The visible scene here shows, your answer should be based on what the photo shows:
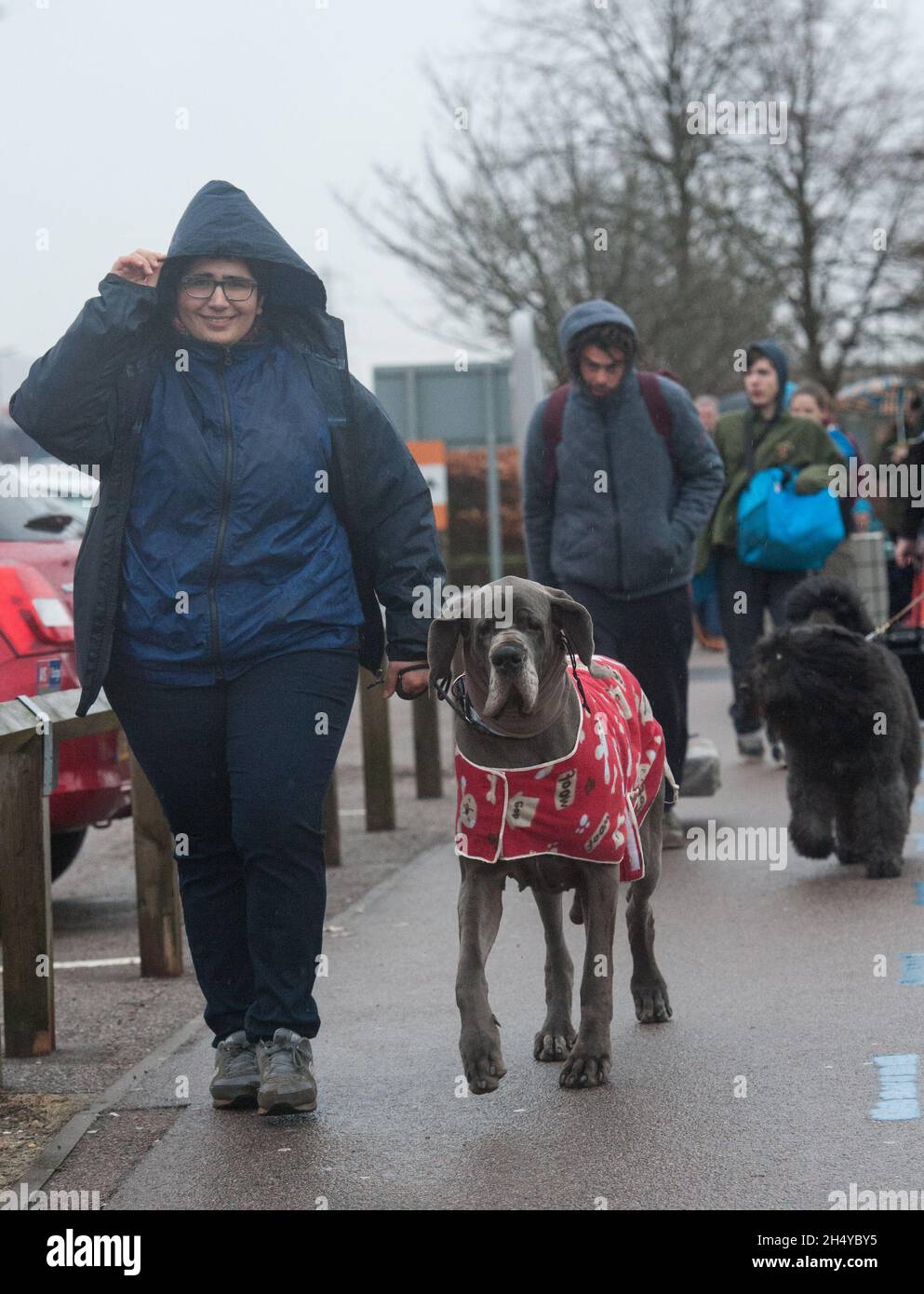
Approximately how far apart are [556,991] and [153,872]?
2064 mm

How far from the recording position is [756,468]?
1166 centimetres

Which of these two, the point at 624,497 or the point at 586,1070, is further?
the point at 624,497

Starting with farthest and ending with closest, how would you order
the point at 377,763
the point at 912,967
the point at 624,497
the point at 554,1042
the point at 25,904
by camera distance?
1. the point at 377,763
2. the point at 624,497
3. the point at 912,967
4. the point at 25,904
5. the point at 554,1042


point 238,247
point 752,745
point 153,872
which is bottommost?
point 752,745

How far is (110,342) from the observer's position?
17.2 ft

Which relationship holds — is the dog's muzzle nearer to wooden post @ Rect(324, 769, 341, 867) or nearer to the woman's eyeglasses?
the woman's eyeglasses

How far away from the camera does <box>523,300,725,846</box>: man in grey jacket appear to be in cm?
859

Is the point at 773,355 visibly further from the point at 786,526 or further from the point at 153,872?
the point at 153,872

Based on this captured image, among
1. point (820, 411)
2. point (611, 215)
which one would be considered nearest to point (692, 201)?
point (611, 215)

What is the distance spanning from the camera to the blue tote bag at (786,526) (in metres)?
11.3

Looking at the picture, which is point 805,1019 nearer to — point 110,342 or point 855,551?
point 110,342

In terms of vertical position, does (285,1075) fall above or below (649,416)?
below

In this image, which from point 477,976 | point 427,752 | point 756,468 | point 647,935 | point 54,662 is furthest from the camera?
point 427,752

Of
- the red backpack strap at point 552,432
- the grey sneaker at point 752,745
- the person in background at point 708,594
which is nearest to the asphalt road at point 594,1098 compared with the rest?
the red backpack strap at point 552,432
